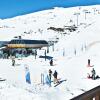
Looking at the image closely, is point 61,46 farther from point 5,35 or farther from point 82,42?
point 5,35

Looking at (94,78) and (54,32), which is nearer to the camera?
(94,78)

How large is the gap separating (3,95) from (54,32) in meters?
106

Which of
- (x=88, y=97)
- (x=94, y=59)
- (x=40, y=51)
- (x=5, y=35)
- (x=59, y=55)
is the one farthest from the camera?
(x=5, y=35)

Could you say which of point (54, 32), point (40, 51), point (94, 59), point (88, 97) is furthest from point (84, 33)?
point (88, 97)

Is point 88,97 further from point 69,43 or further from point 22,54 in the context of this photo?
point 69,43

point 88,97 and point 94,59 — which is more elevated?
point 88,97

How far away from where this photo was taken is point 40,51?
224 feet

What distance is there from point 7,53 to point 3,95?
44.8 metres

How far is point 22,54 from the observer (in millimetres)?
59906

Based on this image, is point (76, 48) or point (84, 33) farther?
point (84, 33)

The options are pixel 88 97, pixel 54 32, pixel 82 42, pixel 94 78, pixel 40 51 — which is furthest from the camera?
pixel 54 32

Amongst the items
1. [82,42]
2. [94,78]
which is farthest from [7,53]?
[94,78]

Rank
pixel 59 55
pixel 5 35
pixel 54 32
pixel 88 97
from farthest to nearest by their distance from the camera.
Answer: pixel 5 35, pixel 54 32, pixel 59 55, pixel 88 97

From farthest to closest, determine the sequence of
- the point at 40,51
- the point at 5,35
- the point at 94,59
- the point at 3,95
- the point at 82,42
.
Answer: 1. the point at 5,35
2. the point at 40,51
3. the point at 82,42
4. the point at 94,59
5. the point at 3,95
